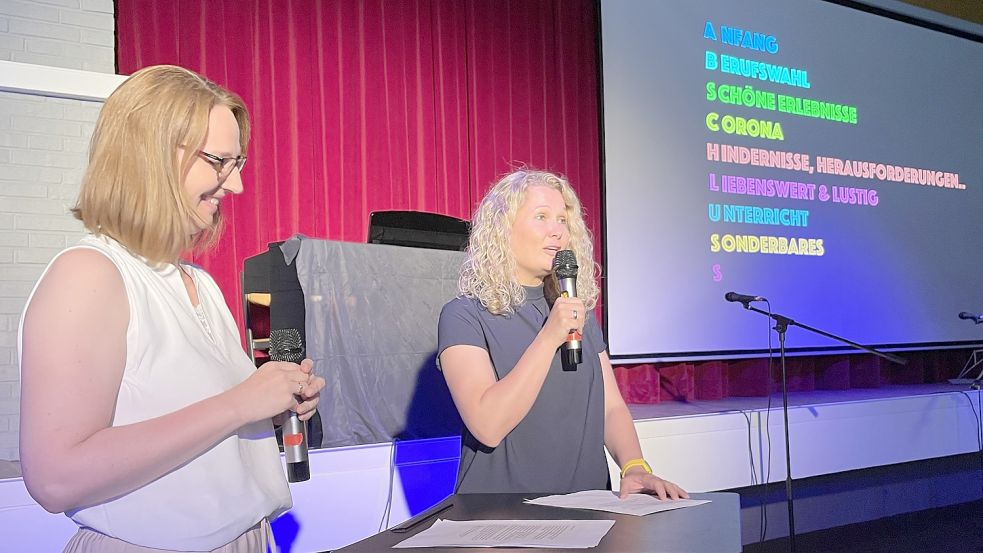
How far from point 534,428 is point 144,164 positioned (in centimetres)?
104

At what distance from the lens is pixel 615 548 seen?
1.08 m

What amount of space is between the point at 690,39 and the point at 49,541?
15.2 feet

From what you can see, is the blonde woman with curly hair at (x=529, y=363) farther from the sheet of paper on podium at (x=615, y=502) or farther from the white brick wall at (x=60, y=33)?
the white brick wall at (x=60, y=33)

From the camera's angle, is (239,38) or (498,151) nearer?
(239,38)

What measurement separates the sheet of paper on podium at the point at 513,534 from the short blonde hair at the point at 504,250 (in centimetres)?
72

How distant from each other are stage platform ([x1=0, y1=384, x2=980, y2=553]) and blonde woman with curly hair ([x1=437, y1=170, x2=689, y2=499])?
121 cm

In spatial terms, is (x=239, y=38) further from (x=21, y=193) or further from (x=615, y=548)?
(x=615, y=548)

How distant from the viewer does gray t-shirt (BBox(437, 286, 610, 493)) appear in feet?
5.90

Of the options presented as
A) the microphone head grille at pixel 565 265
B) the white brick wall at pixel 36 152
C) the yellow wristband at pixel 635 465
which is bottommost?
the yellow wristband at pixel 635 465

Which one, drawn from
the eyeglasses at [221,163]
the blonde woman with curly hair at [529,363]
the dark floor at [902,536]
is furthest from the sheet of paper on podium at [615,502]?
the dark floor at [902,536]

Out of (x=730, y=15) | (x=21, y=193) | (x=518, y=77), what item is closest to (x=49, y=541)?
(x=21, y=193)

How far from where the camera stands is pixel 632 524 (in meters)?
1.23

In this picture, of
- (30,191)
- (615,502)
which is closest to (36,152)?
(30,191)

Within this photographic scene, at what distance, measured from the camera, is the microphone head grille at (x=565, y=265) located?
181 cm
